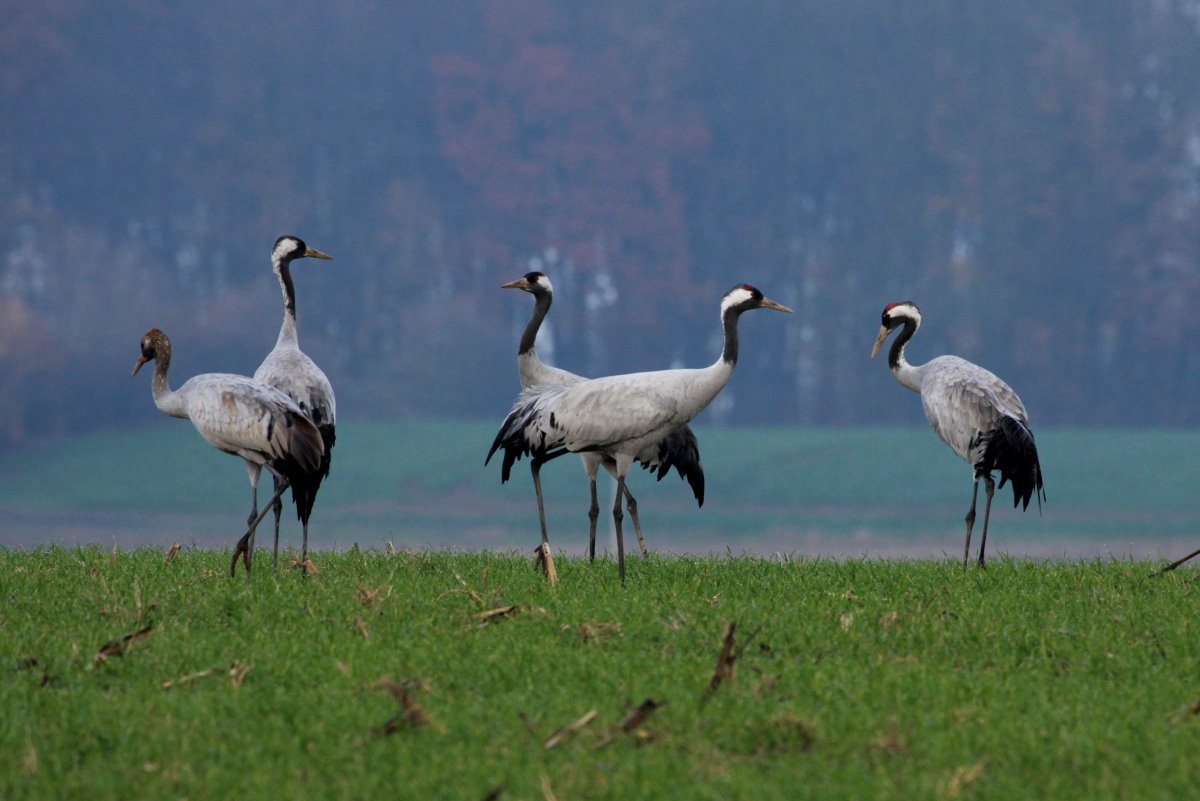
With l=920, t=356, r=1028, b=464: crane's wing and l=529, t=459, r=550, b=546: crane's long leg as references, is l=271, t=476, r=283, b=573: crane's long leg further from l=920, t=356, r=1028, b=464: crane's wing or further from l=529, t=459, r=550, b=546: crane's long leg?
l=920, t=356, r=1028, b=464: crane's wing

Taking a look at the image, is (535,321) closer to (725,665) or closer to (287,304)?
(287,304)

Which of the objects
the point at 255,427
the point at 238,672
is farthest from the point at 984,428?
the point at 238,672

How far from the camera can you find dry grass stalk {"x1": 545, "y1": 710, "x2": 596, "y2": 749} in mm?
5012

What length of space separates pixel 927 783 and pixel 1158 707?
5.84 feet

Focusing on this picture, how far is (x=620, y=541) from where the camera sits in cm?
876

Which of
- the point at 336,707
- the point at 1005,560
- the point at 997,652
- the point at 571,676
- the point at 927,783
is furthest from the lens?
the point at 1005,560

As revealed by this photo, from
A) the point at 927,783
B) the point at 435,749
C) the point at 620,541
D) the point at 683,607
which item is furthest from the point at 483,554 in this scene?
the point at 927,783

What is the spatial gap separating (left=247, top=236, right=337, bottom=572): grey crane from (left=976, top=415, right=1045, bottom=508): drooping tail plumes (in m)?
5.11

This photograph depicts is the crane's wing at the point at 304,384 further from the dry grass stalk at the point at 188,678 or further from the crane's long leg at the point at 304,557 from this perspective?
the dry grass stalk at the point at 188,678

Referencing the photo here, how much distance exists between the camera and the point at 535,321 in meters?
11.6

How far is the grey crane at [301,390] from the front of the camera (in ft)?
30.9

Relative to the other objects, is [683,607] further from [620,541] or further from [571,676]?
[571,676]

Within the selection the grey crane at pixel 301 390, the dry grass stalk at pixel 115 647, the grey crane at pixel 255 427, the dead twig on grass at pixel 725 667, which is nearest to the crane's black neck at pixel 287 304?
the grey crane at pixel 301 390

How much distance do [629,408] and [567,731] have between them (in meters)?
4.05
